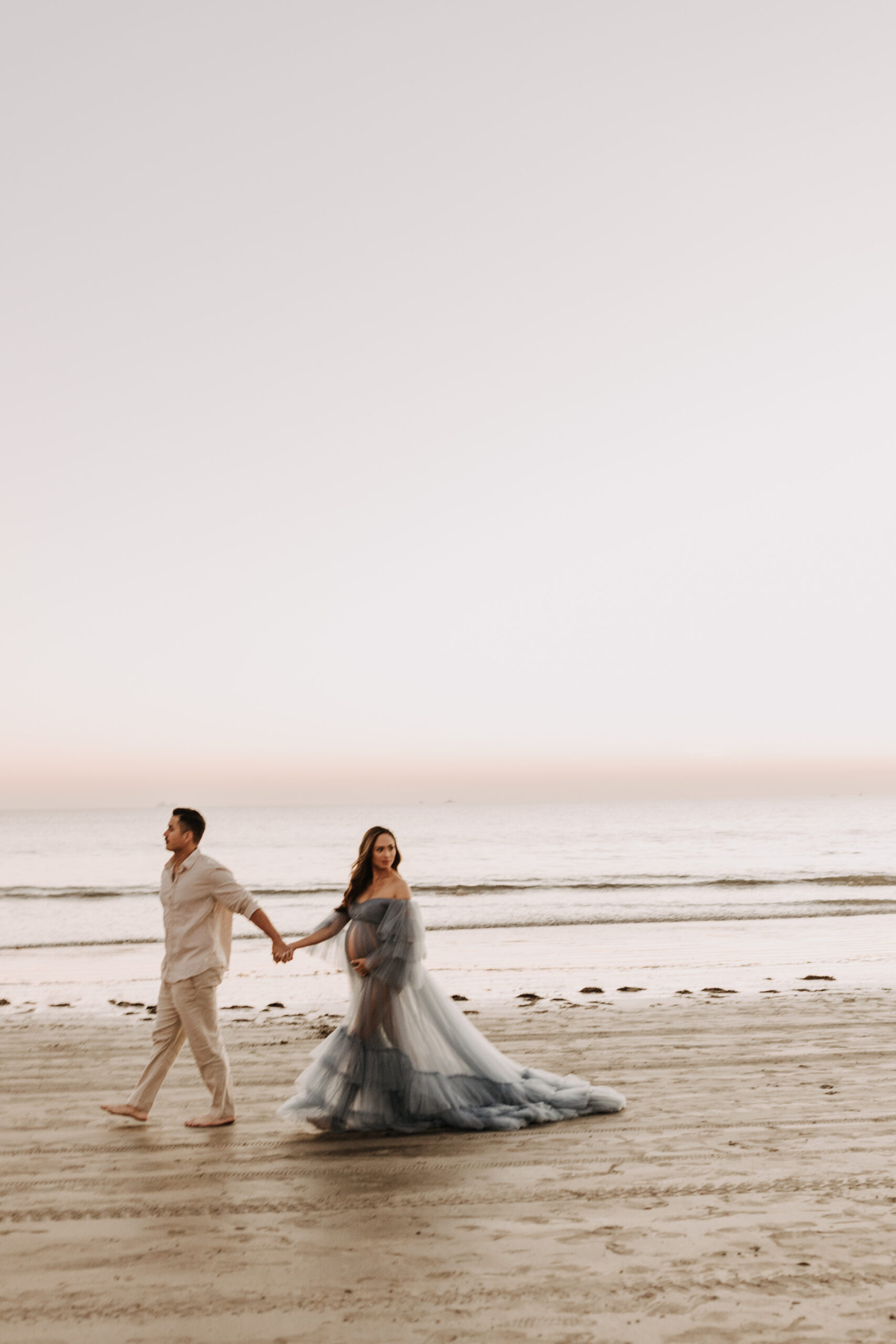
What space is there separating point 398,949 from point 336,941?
493mm

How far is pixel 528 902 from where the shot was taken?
27.1 metres

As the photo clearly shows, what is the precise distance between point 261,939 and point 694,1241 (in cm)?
1489

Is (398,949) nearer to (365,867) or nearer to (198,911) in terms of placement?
(365,867)

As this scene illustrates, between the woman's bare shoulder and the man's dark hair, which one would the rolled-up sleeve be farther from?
the woman's bare shoulder

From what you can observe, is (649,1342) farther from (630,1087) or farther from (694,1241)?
(630,1087)

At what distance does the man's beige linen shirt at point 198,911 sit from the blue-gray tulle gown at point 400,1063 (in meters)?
0.59

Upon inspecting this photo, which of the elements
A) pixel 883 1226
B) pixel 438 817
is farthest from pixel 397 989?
pixel 438 817

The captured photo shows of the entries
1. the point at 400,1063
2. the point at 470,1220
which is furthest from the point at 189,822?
the point at 470,1220

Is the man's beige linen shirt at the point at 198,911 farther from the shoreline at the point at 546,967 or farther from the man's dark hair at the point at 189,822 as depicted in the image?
the shoreline at the point at 546,967

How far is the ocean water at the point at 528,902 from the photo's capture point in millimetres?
14281

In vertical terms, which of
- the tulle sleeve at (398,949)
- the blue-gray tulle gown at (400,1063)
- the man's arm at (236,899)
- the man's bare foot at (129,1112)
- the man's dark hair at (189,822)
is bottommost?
the man's bare foot at (129,1112)

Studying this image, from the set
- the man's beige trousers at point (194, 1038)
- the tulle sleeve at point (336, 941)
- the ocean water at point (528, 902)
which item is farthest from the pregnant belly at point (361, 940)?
the ocean water at point (528, 902)

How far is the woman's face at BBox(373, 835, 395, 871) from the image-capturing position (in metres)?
6.19

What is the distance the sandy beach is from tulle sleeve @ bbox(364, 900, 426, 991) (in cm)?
88
